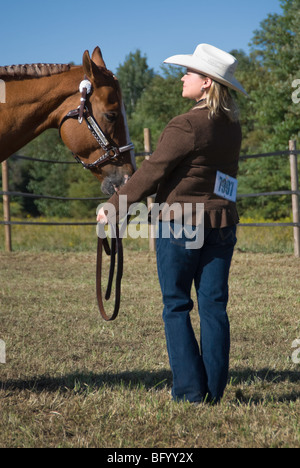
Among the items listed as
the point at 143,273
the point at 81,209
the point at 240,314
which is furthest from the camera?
the point at 81,209

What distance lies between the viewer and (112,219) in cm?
253

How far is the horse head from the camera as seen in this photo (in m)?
3.01

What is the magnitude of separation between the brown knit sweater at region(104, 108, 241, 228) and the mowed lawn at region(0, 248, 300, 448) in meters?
0.95

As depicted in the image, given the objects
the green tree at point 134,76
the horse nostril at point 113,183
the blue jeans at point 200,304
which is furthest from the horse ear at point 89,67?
the green tree at point 134,76

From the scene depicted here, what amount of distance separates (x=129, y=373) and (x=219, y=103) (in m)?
1.82

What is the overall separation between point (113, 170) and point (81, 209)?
24.4 meters

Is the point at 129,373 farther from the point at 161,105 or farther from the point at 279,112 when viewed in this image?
the point at 161,105

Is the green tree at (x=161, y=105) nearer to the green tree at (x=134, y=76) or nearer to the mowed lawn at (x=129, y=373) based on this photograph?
the green tree at (x=134, y=76)

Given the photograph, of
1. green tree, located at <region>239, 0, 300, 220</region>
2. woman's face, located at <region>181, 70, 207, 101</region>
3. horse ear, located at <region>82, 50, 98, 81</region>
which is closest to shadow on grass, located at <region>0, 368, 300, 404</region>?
woman's face, located at <region>181, 70, 207, 101</region>

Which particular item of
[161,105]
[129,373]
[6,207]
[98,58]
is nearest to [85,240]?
[6,207]

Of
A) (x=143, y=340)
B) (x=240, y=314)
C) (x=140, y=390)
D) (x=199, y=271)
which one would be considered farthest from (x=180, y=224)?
(x=240, y=314)

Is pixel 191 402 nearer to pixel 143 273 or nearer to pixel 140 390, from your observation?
pixel 140 390

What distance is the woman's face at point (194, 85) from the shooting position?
2518 mm

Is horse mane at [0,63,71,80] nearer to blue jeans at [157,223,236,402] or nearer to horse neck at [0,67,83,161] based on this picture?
horse neck at [0,67,83,161]
